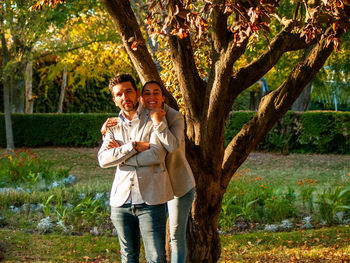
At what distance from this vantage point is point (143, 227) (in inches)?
113

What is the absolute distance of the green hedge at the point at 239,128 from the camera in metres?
13.9

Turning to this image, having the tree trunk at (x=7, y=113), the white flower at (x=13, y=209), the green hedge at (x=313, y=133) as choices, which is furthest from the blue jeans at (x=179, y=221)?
the tree trunk at (x=7, y=113)

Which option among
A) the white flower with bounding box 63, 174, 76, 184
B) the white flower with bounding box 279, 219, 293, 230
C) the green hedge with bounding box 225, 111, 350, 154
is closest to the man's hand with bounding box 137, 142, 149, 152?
the white flower with bounding box 279, 219, 293, 230

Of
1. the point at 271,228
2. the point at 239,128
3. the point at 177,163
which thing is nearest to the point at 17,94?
the point at 239,128

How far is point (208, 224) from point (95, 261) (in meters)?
1.59

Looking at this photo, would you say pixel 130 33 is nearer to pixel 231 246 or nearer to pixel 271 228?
pixel 231 246

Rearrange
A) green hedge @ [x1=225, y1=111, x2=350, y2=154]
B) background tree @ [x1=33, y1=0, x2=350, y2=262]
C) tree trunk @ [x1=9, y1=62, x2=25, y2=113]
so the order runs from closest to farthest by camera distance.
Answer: background tree @ [x1=33, y1=0, x2=350, y2=262], green hedge @ [x1=225, y1=111, x2=350, y2=154], tree trunk @ [x1=9, y1=62, x2=25, y2=113]

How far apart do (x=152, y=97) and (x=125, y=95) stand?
0.22 meters

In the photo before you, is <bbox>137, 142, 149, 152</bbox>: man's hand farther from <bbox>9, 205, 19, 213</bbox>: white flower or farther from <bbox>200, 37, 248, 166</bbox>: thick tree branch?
<bbox>9, 205, 19, 213</bbox>: white flower

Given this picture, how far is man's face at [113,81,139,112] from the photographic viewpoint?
299 cm

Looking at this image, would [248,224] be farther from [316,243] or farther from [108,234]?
[108,234]

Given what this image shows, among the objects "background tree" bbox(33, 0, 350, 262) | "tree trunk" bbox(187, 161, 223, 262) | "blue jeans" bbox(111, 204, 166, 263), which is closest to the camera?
"blue jeans" bbox(111, 204, 166, 263)

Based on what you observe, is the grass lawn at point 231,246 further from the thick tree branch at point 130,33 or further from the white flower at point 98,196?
the thick tree branch at point 130,33

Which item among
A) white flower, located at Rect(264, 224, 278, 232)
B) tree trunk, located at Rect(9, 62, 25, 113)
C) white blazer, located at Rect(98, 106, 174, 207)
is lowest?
white flower, located at Rect(264, 224, 278, 232)
